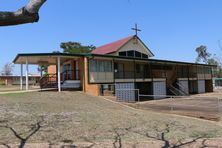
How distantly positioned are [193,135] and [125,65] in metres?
25.7

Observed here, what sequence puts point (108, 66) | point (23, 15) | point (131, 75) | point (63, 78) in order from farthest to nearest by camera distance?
1. point (131, 75)
2. point (108, 66)
3. point (63, 78)
4. point (23, 15)

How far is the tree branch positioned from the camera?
3.58m

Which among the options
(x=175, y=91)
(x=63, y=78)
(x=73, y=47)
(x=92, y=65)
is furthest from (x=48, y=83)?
(x=73, y=47)

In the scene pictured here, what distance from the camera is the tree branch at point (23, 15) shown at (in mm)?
3582

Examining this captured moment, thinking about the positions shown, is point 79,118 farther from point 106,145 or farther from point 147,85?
point 147,85

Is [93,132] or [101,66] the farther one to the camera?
[101,66]

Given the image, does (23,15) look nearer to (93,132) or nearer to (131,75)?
(93,132)

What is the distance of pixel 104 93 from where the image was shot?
28875mm

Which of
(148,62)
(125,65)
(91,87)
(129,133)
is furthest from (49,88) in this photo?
(129,133)

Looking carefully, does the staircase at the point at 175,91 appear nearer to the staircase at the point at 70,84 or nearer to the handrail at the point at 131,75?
the handrail at the point at 131,75

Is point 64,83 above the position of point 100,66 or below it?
below

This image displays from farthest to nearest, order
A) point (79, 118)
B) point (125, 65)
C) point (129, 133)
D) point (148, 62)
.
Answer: point (148, 62) → point (125, 65) → point (79, 118) → point (129, 133)

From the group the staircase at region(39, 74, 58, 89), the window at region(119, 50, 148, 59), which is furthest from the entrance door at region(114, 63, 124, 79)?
the window at region(119, 50, 148, 59)

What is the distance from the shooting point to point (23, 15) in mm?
3607
